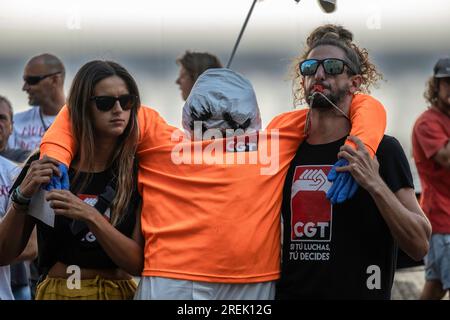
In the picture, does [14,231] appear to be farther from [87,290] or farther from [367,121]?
[367,121]

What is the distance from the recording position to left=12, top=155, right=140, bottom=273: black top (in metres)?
4.11

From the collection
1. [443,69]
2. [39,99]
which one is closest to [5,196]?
[39,99]

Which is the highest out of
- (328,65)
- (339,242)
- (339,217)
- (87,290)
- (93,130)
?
(328,65)

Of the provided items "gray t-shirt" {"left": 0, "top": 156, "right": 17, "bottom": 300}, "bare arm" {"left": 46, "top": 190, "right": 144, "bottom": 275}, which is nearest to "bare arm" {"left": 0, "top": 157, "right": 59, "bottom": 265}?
"bare arm" {"left": 46, "top": 190, "right": 144, "bottom": 275}

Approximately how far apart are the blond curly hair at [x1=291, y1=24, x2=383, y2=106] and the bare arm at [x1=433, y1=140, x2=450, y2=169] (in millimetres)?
2117

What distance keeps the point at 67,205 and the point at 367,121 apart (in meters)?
1.32

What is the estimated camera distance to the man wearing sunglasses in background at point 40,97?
6723 millimetres

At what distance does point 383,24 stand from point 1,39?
319 cm

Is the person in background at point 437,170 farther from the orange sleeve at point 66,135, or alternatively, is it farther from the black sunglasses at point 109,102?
the black sunglasses at point 109,102

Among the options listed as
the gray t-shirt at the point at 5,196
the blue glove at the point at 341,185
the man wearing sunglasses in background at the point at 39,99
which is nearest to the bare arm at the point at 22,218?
the gray t-shirt at the point at 5,196

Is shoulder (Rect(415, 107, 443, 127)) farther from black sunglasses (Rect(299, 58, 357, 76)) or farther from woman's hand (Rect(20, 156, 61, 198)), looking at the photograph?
woman's hand (Rect(20, 156, 61, 198))

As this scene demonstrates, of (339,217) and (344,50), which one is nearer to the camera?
(339,217)

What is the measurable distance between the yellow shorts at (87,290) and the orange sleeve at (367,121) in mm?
1207

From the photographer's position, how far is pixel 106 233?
394cm
